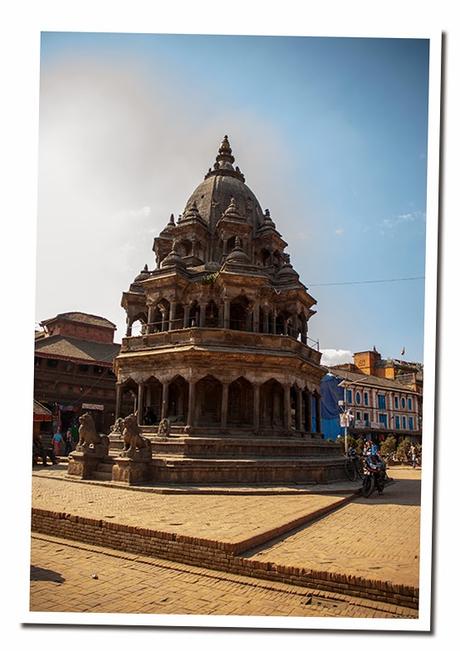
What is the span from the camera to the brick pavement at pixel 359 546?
18.3 feet

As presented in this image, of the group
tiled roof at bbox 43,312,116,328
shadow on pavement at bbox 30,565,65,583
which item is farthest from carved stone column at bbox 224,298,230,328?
tiled roof at bbox 43,312,116,328

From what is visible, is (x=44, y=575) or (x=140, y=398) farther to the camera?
(x=140, y=398)

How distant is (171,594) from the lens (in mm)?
5461

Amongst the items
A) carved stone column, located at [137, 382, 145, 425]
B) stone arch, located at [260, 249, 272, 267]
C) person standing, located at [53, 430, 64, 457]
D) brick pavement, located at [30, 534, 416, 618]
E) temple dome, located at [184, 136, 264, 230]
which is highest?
temple dome, located at [184, 136, 264, 230]

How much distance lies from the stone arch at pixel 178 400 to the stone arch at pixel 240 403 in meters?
1.83

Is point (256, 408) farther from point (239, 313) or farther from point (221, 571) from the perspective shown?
point (221, 571)

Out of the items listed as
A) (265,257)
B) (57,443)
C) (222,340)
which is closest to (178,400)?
(222,340)

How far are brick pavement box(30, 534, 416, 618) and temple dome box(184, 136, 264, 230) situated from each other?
715 inches

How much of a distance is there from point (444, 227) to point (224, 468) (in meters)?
9.72

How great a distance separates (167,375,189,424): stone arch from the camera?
1830 cm

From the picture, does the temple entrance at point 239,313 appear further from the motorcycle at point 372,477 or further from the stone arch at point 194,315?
the motorcycle at point 372,477

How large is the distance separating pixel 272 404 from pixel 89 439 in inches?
310

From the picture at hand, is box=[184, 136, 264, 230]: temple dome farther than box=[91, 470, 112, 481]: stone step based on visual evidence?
Yes

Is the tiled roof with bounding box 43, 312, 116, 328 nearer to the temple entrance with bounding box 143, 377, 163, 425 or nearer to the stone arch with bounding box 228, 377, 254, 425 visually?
the temple entrance with bounding box 143, 377, 163, 425
